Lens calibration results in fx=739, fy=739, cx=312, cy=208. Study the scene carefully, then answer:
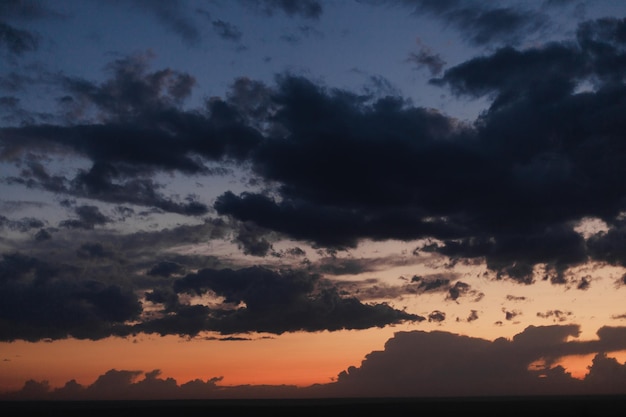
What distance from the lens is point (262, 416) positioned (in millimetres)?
178250

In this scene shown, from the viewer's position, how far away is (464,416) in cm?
18488

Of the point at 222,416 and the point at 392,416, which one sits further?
the point at 222,416

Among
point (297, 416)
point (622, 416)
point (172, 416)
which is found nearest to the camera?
point (622, 416)

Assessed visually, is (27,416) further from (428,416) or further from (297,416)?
(428,416)

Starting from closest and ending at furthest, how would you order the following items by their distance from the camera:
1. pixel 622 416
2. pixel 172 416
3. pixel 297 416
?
pixel 622 416
pixel 297 416
pixel 172 416

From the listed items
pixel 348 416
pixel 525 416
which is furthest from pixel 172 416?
pixel 525 416

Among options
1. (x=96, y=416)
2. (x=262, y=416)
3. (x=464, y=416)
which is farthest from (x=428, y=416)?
(x=96, y=416)

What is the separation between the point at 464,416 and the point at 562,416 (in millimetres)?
23395

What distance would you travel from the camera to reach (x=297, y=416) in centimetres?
17812

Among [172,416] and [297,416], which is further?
[172,416]

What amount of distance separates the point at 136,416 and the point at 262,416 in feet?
133

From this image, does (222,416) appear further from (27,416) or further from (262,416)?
(27,416)

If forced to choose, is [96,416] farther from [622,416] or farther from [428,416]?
[622,416]

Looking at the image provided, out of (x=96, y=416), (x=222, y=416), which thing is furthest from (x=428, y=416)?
(x=96, y=416)
